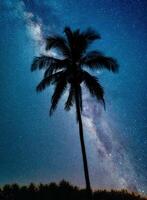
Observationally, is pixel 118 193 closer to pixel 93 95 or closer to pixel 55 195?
pixel 55 195

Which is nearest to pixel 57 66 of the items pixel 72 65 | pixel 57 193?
pixel 72 65

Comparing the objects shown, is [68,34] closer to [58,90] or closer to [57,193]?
[58,90]

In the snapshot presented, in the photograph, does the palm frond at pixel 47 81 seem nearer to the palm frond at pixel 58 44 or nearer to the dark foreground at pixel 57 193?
the palm frond at pixel 58 44

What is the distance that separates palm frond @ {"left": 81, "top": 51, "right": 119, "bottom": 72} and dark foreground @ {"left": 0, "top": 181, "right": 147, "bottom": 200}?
13669 millimetres

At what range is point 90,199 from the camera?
21219 millimetres

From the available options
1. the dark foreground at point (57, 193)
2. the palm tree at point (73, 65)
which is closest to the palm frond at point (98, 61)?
the palm tree at point (73, 65)

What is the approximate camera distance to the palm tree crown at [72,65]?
24297 mm

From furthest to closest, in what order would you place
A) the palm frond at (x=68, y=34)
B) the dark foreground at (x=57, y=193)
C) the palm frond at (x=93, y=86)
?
the dark foreground at (x=57, y=193)
the palm frond at (x=68, y=34)
the palm frond at (x=93, y=86)

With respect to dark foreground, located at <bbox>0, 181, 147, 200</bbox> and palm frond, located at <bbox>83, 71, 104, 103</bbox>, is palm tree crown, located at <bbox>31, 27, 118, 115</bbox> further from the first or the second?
dark foreground, located at <bbox>0, 181, 147, 200</bbox>

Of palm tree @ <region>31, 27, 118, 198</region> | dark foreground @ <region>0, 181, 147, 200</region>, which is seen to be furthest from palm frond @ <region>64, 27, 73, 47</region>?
dark foreground @ <region>0, 181, 147, 200</region>

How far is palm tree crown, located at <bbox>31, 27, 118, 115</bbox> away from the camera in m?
A: 24.3

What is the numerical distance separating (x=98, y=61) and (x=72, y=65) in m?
2.20

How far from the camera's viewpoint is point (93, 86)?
24328mm

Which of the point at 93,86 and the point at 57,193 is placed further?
the point at 57,193
